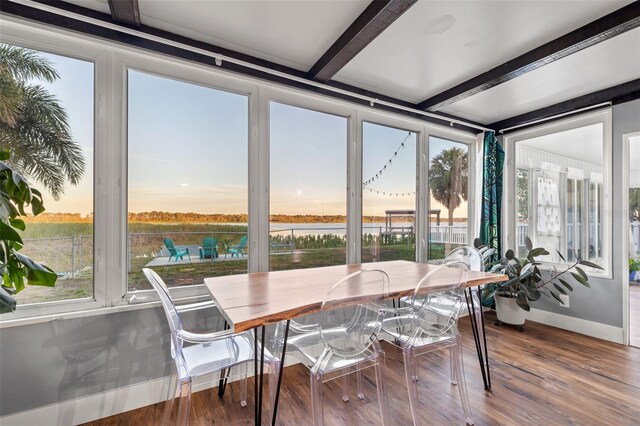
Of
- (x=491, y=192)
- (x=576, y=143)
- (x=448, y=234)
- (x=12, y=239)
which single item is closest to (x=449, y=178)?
(x=491, y=192)

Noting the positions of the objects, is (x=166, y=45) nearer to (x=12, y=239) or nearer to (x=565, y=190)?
(x=12, y=239)

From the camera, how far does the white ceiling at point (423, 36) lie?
6.08ft

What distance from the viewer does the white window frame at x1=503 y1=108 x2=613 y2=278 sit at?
3.10 m

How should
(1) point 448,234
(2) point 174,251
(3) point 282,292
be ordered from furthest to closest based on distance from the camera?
(1) point 448,234 < (2) point 174,251 < (3) point 282,292

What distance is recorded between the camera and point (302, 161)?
2820 millimetres

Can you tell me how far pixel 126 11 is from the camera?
5.89 feet

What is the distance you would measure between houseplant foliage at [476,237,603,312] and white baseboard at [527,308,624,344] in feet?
0.78

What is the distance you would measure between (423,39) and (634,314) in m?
3.65

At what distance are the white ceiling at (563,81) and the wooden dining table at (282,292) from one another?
1.92 meters

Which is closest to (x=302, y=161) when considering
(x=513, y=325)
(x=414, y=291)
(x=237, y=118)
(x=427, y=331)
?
(x=237, y=118)

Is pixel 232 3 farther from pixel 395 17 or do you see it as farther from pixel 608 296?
pixel 608 296

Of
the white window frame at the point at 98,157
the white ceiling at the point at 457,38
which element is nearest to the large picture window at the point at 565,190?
the white ceiling at the point at 457,38

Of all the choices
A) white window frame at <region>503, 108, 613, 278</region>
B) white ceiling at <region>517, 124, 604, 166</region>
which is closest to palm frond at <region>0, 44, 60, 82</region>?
white window frame at <region>503, 108, 613, 278</region>

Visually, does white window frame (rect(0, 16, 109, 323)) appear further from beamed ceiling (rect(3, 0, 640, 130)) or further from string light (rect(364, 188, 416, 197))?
string light (rect(364, 188, 416, 197))
